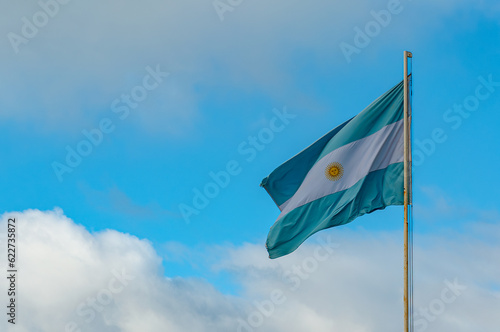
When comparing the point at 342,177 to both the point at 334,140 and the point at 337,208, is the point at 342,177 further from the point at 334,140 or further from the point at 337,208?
the point at 334,140

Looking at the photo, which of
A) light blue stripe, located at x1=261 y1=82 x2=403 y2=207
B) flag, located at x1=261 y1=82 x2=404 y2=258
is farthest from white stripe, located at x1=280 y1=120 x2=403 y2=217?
light blue stripe, located at x1=261 y1=82 x2=403 y2=207

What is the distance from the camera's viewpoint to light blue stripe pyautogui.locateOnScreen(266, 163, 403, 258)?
27234 millimetres

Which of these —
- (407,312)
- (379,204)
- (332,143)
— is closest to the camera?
(407,312)

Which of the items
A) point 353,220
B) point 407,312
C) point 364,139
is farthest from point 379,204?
point 407,312

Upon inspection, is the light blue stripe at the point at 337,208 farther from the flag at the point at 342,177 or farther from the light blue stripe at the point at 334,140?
the light blue stripe at the point at 334,140

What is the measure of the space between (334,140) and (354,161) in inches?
57.6

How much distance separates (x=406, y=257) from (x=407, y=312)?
6.48 ft

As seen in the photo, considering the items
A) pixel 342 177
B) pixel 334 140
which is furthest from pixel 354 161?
pixel 334 140

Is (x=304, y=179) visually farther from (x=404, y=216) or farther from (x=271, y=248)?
(x=404, y=216)

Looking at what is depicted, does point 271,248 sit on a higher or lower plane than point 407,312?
higher

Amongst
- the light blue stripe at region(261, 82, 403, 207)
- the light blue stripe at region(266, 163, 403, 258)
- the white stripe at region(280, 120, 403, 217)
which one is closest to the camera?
the light blue stripe at region(266, 163, 403, 258)

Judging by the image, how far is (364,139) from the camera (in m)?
28.8

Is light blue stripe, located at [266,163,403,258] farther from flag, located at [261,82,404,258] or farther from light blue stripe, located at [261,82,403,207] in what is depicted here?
light blue stripe, located at [261,82,403,207]

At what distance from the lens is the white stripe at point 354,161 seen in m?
27.8
